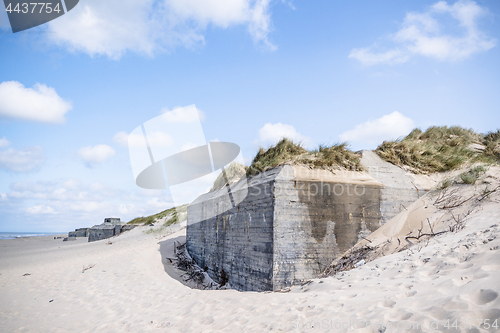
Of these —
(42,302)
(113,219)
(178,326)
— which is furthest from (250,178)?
Answer: (113,219)

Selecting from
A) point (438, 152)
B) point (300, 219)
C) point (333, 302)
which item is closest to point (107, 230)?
point (300, 219)

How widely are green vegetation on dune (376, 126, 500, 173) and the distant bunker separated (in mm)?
1078

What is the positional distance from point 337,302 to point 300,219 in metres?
3.08

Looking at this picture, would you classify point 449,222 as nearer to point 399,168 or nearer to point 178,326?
point 399,168

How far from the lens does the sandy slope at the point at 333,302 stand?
2.58 metres

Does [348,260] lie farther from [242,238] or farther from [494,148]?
[494,148]

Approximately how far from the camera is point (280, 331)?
318cm

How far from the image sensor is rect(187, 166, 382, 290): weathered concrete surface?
6301mm

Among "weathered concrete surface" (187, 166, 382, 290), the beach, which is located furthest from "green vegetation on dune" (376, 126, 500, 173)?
the beach

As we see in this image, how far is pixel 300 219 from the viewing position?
6547 mm

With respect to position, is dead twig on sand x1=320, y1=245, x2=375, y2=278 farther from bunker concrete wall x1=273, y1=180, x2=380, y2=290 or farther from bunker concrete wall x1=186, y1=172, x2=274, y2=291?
bunker concrete wall x1=186, y1=172, x2=274, y2=291

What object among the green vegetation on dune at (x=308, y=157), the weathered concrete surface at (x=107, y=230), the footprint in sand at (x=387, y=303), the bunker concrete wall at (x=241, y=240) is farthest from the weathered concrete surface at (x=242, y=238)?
the weathered concrete surface at (x=107, y=230)

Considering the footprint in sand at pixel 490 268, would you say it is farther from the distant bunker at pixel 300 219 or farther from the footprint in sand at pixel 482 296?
the distant bunker at pixel 300 219

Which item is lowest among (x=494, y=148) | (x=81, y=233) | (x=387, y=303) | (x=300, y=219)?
(x=81, y=233)
